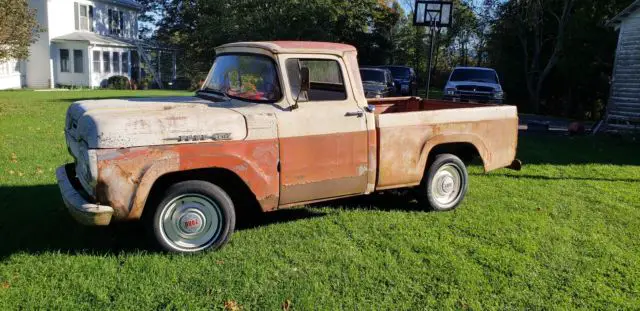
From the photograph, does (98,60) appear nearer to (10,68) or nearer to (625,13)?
(10,68)

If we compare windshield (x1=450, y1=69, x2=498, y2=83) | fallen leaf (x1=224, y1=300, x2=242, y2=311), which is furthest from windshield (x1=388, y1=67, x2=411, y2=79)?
fallen leaf (x1=224, y1=300, x2=242, y2=311)

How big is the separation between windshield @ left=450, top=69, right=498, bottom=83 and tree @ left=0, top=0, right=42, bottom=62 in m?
14.8

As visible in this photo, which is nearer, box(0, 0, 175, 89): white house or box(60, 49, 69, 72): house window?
box(0, 0, 175, 89): white house

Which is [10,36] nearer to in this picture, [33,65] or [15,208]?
[15,208]

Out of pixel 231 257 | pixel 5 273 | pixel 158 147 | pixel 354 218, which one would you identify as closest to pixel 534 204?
pixel 354 218

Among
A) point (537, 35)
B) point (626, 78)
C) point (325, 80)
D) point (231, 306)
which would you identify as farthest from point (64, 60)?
point (231, 306)

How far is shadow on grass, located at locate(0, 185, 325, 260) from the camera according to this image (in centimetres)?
500

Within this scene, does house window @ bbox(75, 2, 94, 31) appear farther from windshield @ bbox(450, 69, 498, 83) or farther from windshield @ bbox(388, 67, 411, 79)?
windshield @ bbox(450, 69, 498, 83)

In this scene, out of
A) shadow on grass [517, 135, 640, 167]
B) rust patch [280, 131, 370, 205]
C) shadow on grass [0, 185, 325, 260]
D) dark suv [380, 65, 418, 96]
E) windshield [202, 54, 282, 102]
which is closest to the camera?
shadow on grass [0, 185, 325, 260]

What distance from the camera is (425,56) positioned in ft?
153

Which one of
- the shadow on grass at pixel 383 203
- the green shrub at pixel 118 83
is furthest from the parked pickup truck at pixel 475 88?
the green shrub at pixel 118 83

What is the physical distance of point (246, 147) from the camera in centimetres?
492

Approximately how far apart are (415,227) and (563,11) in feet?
69.2

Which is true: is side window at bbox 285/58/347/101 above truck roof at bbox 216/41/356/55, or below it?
below
